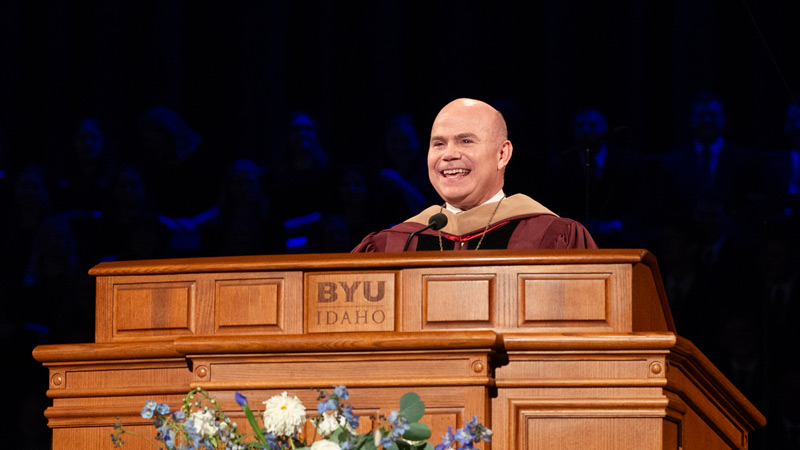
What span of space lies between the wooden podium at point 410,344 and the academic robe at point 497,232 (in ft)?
3.50

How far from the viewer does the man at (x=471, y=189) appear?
4.08 meters

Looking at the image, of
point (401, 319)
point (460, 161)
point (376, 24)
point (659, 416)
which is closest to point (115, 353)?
point (401, 319)

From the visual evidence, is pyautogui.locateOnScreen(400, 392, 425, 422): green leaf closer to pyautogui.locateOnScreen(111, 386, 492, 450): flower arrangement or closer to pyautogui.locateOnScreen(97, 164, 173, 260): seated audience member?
pyautogui.locateOnScreen(111, 386, 492, 450): flower arrangement

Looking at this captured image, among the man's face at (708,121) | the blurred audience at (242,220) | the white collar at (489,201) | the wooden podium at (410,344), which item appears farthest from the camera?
the blurred audience at (242,220)

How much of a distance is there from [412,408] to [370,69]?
5.08 metres

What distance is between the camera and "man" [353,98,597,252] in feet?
13.4

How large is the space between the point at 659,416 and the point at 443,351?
1.58ft

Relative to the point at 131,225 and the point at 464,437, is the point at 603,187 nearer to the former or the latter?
the point at 131,225

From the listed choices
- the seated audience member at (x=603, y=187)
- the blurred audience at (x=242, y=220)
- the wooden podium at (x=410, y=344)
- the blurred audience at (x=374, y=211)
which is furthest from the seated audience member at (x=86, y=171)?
the wooden podium at (x=410, y=344)

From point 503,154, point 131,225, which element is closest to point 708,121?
point 503,154

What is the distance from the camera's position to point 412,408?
1941 mm

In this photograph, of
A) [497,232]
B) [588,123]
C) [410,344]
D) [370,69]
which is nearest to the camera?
[410,344]

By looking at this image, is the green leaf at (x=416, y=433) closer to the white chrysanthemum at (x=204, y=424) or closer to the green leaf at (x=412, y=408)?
the green leaf at (x=412, y=408)

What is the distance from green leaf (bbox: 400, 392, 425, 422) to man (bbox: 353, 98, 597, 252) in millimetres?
2074
